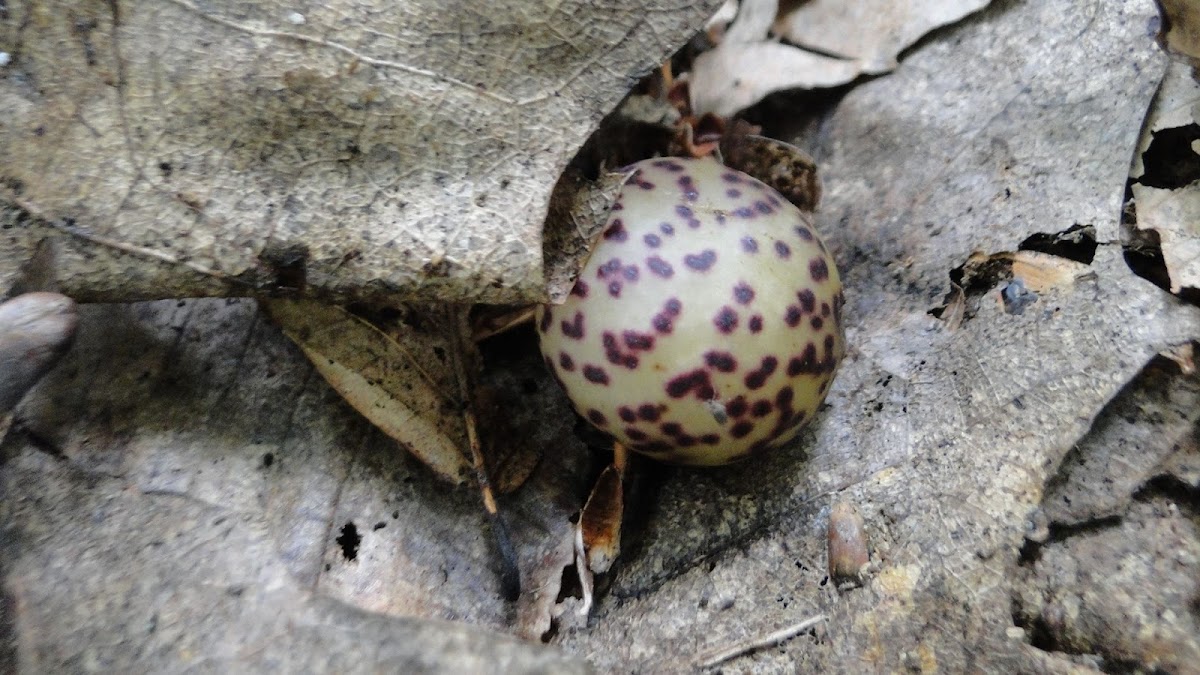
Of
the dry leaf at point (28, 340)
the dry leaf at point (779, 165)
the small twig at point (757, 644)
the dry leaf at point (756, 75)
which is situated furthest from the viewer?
the dry leaf at point (756, 75)

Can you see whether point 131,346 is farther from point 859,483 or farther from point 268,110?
point 859,483

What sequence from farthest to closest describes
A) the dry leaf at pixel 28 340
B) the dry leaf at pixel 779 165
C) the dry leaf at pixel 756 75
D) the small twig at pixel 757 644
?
1. the dry leaf at pixel 756 75
2. the dry leaf at pixel 779 165
3. the small twig at pixel 757 644
4. the dry leaf at pixel 28 340

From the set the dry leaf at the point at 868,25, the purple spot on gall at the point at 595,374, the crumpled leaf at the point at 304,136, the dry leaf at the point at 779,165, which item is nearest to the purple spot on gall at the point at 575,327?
the purple spot on gall at the point at 595,374

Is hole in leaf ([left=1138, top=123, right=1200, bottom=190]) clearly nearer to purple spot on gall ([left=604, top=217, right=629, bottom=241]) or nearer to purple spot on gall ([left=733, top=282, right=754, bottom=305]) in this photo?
purple spot on gall ([left=733, top=282, right=754, bottom=305])

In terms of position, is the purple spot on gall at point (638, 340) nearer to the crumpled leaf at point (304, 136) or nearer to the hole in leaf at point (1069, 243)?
the crumpled leaf at point (304, 136)

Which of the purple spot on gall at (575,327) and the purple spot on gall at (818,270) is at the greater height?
the purple spot on gall at (818,270)

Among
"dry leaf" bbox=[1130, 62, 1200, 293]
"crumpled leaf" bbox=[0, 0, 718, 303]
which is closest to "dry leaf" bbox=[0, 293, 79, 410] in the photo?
"crumpled leaf" bbox=[0, 0, 718, 303]
